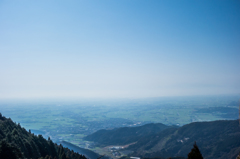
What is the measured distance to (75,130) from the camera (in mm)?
125062

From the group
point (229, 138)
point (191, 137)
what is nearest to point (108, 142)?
point (191, 137)

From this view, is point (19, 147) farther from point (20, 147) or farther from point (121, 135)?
point (121, 135)

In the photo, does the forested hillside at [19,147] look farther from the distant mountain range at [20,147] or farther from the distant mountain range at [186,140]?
the distant mountain range at [186,140]

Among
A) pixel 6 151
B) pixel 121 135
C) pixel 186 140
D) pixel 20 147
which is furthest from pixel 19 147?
pixel 121 135

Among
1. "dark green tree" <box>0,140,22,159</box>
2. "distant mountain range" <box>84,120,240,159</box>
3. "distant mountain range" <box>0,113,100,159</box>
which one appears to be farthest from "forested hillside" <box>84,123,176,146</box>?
"dark green tree" <box>0,140,22,159</box>

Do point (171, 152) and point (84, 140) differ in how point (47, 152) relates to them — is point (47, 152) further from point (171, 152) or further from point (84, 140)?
point (84, 140)

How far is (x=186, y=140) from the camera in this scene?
83938 mm

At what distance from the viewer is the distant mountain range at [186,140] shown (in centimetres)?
6816

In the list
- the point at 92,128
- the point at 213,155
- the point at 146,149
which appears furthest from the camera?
the point at 92,128

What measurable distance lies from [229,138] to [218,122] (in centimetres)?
1930

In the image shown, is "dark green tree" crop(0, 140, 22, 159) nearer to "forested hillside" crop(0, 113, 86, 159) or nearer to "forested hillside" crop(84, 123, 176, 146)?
"forested hillside" crop(0, 113, 86, 159)

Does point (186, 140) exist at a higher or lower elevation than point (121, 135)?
higher

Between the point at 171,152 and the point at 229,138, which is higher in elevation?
the point at 229,138

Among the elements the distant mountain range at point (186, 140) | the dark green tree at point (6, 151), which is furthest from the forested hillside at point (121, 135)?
the dark green tree at point (6, 151)
